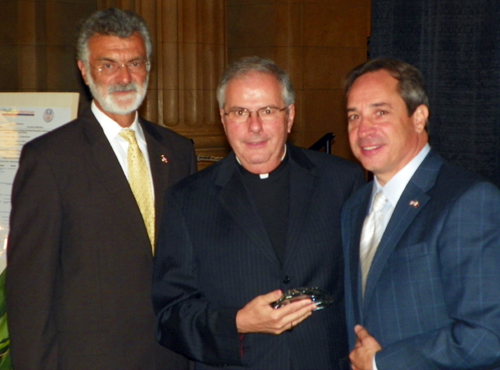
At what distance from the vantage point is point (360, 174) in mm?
2836

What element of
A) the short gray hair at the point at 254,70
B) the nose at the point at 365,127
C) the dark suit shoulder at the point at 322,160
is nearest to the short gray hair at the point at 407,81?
the nose at the point at 365,127

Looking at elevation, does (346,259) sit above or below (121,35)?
below

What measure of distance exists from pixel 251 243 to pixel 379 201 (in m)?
0.48

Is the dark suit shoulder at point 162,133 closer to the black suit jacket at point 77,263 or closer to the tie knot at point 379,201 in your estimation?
the black suit jacket at point 77,263

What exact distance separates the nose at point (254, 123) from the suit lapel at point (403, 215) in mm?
607

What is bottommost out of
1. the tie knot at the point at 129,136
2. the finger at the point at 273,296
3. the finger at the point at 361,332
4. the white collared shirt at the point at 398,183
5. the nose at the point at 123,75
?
the finger at the point at 361,332

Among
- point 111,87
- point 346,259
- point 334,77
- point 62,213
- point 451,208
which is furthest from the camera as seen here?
point 334,77

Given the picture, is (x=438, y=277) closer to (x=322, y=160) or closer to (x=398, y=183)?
(x=398, y=183)

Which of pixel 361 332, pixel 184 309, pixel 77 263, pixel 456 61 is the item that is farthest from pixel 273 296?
pixel 456 61

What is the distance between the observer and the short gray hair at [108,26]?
115 inches

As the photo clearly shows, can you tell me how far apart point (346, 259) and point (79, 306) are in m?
1.03

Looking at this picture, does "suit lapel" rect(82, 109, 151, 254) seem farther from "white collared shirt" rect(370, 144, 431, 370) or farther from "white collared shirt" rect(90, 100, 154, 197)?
"white collared shirt" rect(370, 144, 431, 370)

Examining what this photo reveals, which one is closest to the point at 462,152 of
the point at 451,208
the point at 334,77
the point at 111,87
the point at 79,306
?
the point at 451,208

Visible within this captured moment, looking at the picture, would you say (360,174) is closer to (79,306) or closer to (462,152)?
(462,152)
